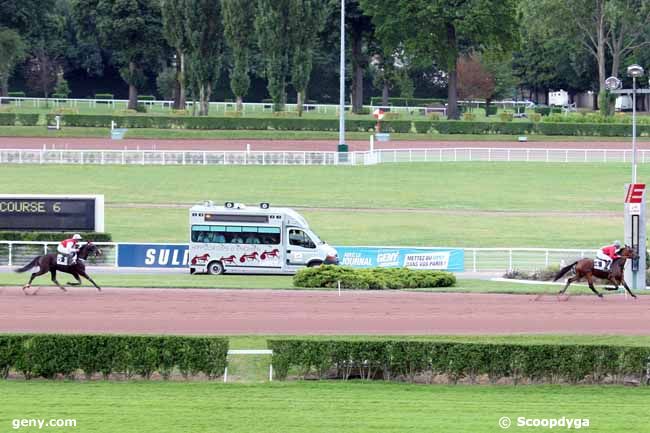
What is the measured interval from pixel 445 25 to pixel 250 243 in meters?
51.2

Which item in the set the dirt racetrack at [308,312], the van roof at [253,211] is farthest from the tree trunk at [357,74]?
the dirt racetrack at [308,312]

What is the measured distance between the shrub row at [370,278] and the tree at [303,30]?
4493 cm

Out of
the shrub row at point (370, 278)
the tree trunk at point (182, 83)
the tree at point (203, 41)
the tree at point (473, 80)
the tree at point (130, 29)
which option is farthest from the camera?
the tree at point (473, 80)

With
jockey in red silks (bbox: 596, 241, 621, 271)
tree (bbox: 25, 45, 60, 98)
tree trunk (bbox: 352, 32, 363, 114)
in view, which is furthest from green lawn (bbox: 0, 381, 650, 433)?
tree (bbox: 25, 45, 60, 98)

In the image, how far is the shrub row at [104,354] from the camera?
52.5 ft

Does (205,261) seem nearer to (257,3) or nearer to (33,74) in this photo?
(257,3)

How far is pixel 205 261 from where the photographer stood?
98.7 ft

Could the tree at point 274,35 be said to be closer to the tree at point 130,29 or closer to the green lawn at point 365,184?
the tree at point 130,29

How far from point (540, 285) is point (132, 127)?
45088 millimetres

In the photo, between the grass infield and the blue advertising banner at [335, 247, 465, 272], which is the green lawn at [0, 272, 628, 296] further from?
the grass infield

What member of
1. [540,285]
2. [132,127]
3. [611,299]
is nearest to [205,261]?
[540,285]

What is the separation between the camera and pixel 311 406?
14375 millimetres

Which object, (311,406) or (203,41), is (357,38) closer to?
(203,41)

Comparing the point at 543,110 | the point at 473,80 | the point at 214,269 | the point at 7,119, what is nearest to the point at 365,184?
the point at 214,269
